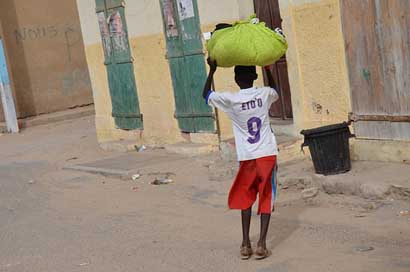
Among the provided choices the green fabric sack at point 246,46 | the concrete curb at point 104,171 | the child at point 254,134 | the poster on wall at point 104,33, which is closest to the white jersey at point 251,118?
the child at point 254,134

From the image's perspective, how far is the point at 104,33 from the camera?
13047mm

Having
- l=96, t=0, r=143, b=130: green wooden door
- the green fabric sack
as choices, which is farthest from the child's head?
l=96, t=0, r=143, b=130: green wooden door

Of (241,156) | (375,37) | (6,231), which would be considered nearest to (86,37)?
(6,231)

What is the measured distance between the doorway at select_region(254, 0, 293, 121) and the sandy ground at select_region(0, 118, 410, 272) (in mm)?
1029

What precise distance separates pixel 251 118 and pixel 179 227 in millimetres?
1980

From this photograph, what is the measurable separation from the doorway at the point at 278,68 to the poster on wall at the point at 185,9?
1.15 meters

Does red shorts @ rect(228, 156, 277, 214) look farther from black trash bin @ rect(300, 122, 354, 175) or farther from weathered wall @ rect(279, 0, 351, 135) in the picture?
weathered wall @ rect(279, 0, 351, 135)

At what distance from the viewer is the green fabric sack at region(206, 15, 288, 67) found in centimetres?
557

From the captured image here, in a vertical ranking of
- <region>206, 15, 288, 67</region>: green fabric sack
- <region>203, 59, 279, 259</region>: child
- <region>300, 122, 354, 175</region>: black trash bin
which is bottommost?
<region>300, 122, 354, 175</region>: black trash bin

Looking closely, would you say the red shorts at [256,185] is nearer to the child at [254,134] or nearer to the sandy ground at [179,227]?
the child at [254,134]

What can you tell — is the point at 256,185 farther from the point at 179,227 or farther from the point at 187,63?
the point at 187,63

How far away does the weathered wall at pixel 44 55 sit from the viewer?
1989 centimetres

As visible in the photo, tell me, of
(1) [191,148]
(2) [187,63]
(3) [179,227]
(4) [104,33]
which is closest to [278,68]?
(2) [187,63]

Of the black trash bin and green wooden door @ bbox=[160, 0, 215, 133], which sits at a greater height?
green wooden door @ bbox=[160, 0, 215, 133]
